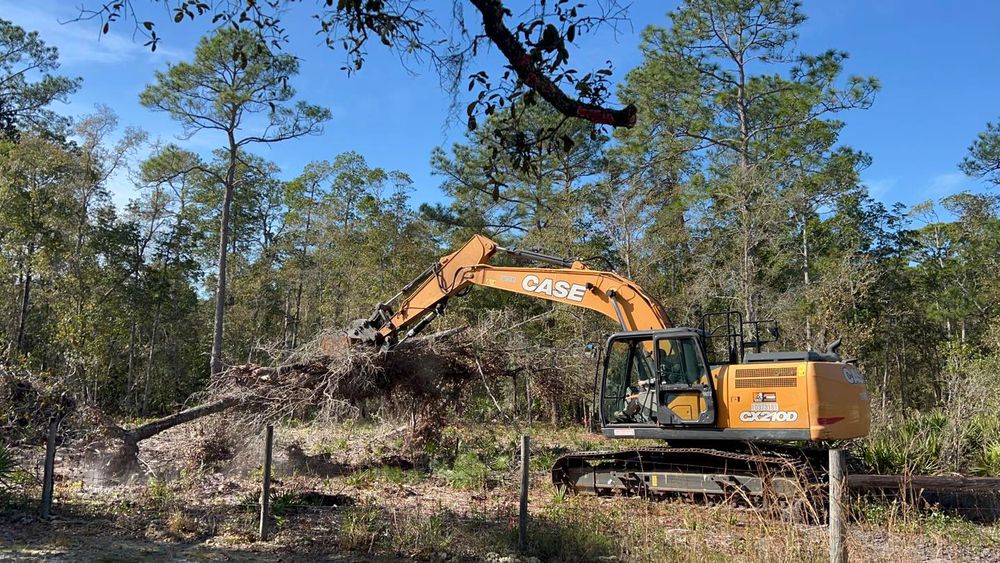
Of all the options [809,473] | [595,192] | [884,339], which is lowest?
[809,473]

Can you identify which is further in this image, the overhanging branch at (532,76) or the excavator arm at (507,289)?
the excavator arm at (507,289)

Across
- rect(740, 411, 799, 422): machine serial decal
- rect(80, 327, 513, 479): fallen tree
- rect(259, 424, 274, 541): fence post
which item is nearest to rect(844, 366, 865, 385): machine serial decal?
rect(740, 411, 799, 422): machine serial decal

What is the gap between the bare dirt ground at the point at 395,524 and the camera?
5867 mm

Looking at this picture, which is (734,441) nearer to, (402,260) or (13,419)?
(13,419)

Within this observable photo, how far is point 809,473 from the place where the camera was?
8.26m

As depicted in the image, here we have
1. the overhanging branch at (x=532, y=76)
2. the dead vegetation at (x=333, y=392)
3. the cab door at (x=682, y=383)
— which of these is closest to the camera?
the overhanging branch at (x=532, y=76)

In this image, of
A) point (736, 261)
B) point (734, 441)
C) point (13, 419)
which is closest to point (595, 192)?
point (736, 261)

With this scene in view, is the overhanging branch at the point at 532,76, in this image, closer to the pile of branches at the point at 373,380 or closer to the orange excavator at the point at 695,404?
the orange excavator at the point at 695,404

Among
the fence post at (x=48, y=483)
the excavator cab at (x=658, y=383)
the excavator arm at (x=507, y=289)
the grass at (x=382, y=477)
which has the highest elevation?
the excavator arm at (x=507, y=289)

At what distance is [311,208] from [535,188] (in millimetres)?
10177

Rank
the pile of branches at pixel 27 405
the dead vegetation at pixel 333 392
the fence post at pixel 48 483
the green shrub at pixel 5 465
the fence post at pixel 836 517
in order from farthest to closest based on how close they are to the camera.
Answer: the dead vegetation at pixel 333 392, the pile of branches at pixel 27 405, the green shrub at pixel 5 465, the fence post at pixel 48 483, the fence post at pixel 836 517

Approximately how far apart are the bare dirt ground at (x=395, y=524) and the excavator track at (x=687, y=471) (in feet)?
1.10

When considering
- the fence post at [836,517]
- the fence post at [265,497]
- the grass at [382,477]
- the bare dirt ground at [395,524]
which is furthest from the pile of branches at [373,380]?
the fence post at [836,517]

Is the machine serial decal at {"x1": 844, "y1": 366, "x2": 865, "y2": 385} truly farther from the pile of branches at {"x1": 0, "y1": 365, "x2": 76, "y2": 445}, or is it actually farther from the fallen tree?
the pile of branches at {"x1": 0, "y1": 365, "x2": 76, "y2": 445}
